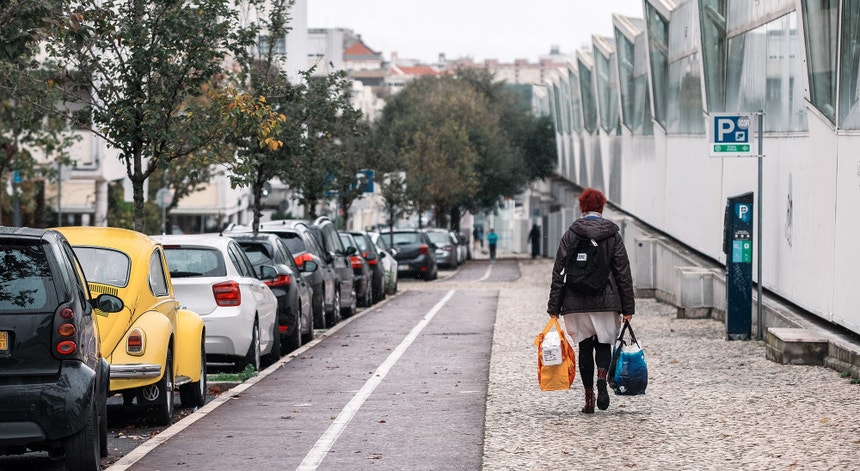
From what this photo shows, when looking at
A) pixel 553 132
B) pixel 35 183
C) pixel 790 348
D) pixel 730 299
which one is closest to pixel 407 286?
pixel 35 183

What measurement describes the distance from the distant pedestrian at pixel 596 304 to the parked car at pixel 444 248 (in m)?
45.4

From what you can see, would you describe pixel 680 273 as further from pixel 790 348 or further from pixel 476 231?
pixel 476 231

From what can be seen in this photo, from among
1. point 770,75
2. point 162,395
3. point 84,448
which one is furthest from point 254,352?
point 770,75

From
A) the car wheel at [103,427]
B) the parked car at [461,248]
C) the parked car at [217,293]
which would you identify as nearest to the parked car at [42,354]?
the car wheel at [103,427]

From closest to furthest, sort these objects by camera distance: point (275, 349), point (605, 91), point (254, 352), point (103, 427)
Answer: point (103, 427) < point (254, 352) < point (275, 349) < point (605, 91)

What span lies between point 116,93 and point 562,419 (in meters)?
8.99

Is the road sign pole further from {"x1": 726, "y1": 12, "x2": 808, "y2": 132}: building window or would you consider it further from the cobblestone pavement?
{"x1": 726, "y1": 12, "x2": 808, "y2": 132}: building window

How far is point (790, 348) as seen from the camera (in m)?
15.3

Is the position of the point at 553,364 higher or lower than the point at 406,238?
lower

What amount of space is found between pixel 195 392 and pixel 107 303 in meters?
3.07

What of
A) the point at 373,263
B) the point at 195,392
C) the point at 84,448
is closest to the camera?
the point at 84,448

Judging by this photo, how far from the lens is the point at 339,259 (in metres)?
26.2

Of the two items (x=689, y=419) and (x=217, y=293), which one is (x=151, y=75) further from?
(x=689, y=419)

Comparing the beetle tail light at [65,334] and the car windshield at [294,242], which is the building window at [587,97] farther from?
the beetle tail light at [65,334]
